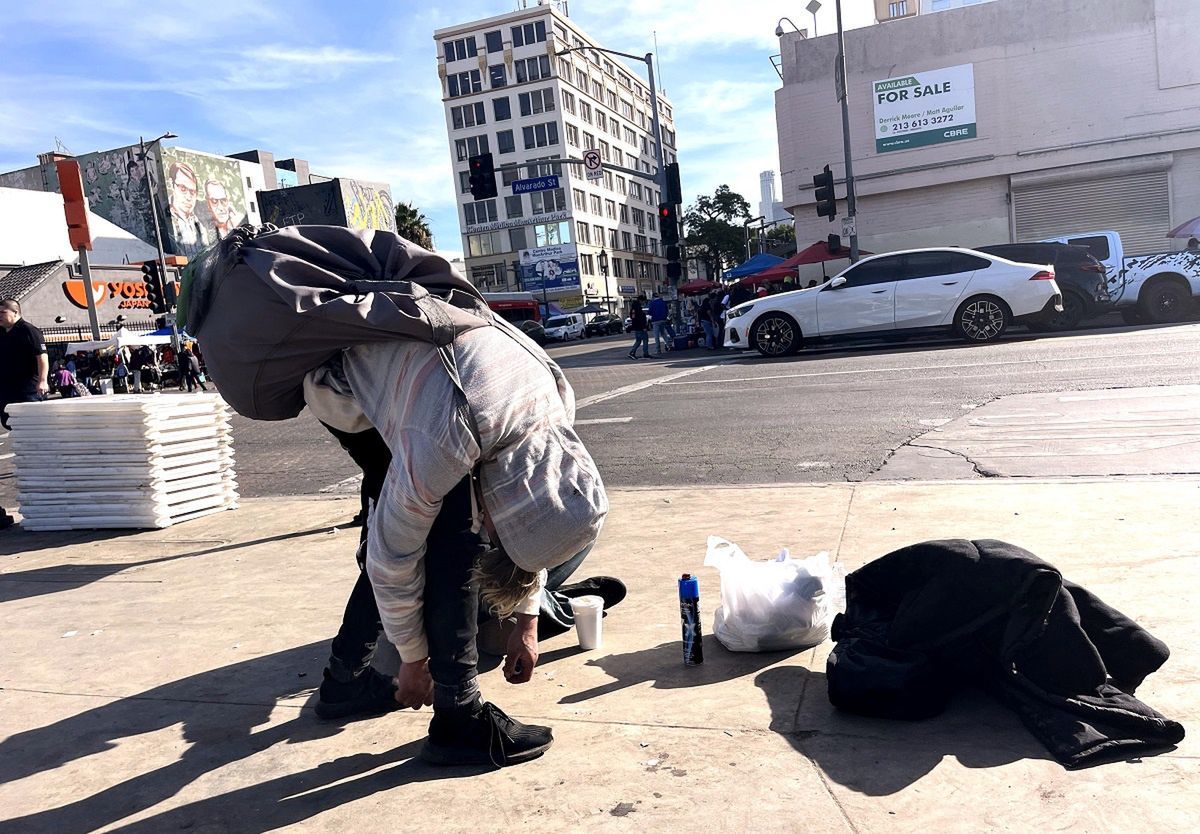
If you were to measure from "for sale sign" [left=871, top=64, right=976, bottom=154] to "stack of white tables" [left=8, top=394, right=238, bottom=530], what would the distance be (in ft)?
94.8

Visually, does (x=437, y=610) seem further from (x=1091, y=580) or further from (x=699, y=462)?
(x=699, y=462)

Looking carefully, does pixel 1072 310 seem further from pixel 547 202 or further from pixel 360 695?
pixel 547 202

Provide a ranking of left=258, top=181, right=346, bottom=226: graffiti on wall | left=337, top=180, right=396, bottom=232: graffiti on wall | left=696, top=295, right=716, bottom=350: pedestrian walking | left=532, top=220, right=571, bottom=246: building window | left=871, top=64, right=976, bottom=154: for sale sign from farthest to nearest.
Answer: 1. left=532, top=220, right=571, bottom=246: building window
2. left=337, top=180, right=396, bottom=232: graffiti on wall
3. left=258, top=181, right=346, bottom=226: graffiti on wall
4. left=871, top=64, right=976, bottom=154: for sale sign
5. left=696, top=295, right=716, bottom=350: pedestrian walking

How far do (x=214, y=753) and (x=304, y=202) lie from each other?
6610 cm

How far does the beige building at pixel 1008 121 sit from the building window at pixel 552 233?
4246cm

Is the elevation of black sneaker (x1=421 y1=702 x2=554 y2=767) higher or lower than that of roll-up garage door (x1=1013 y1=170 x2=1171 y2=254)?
lower

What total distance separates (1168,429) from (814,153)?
26.8 m

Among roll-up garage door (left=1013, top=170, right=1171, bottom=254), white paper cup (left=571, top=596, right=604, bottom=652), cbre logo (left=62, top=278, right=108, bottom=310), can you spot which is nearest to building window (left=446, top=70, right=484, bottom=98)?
cbre logo (left=62, top=278, right=108, bottom=310)

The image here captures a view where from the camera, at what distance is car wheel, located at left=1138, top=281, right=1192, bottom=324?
15336 millimetres

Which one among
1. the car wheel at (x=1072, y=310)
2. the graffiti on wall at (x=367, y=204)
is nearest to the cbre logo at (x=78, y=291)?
the graffiti on wall at (x=367, y=204)

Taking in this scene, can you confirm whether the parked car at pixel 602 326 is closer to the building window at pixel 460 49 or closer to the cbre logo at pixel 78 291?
the cbre logo at pixel 78 291

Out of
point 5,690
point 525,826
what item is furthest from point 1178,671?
point 5,690

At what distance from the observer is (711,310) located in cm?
2156

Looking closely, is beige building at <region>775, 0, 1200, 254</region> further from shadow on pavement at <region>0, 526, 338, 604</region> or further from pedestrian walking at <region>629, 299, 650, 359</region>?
shadow on pavement at <region>0, 526, 338, 604</region>
